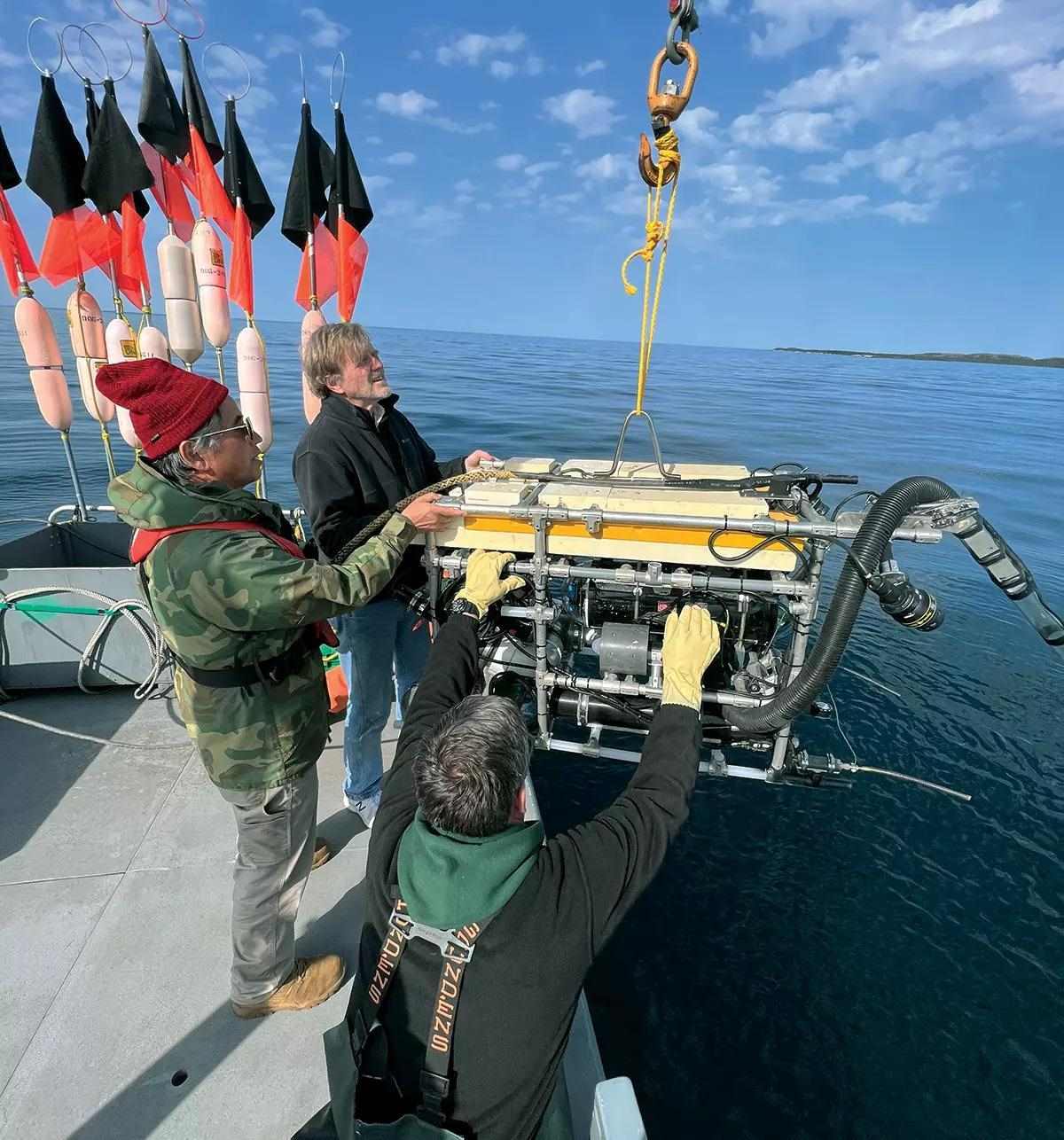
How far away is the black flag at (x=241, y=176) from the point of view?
5.32 metres

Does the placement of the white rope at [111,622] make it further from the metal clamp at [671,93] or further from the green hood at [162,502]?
the metal clamp at [671,93]

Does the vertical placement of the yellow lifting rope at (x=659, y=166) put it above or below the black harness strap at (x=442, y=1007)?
above

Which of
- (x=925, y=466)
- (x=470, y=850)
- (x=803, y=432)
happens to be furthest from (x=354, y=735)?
(x=803, y=432)

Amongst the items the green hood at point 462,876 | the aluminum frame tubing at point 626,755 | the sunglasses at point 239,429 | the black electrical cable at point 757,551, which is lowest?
the aluminum frame tubing at point 626,755

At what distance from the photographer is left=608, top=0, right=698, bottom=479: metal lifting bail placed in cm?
259

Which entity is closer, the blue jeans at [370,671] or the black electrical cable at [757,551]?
the black electrical cable at [757,551]

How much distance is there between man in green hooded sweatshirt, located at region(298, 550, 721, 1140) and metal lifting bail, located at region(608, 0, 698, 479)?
5.19ft

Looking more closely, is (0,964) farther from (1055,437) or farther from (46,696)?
(1055,437)

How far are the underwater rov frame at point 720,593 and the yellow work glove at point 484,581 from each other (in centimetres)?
7

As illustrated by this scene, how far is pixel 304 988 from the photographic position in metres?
2.32

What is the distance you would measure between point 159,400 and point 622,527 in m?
1.56

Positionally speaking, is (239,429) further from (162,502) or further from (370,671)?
(370,671)

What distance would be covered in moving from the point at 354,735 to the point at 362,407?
1.55 metres

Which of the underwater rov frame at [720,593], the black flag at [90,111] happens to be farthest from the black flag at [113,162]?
the underwater rov frame at [720,593]
